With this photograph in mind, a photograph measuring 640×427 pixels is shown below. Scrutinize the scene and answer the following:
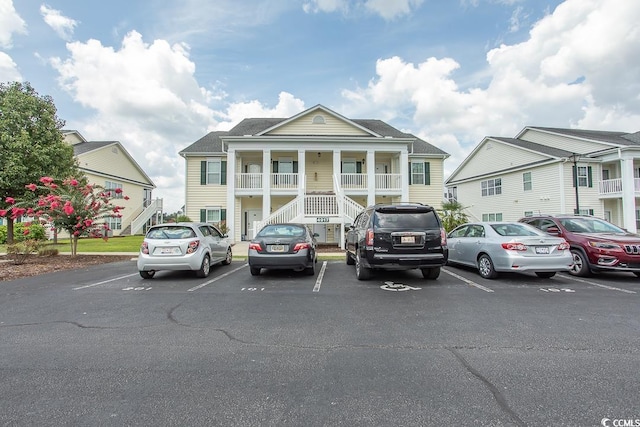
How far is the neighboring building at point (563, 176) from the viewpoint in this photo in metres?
20.2

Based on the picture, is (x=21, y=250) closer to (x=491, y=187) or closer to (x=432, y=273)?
(x=432, y=273)

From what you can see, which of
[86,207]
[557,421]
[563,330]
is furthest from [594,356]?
[86,207]

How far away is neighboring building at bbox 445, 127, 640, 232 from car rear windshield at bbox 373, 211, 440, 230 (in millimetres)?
16590

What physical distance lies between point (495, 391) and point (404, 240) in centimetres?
428

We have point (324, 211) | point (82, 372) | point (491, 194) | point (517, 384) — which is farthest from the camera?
point (491, 194)

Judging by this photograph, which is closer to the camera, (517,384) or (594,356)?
(517,384)

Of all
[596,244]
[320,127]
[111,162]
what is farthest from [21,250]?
[111,162]

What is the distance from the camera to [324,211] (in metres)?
16.0

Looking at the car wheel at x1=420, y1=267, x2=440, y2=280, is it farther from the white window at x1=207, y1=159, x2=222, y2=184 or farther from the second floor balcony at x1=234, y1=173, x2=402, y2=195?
the white window at x1=207, y1=159, x2=222, y2=184

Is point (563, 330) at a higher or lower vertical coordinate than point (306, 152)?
lower

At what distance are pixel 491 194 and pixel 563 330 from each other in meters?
24.9

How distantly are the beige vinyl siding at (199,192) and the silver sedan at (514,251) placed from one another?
53.4 feet

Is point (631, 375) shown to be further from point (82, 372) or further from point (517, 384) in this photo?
point (82, 372)

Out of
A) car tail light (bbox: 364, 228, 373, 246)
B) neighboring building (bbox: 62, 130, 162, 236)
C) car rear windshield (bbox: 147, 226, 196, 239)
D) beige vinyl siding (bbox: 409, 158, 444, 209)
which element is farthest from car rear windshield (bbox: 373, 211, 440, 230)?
neighboring building (bbox: 62, 130, 162, 236)
